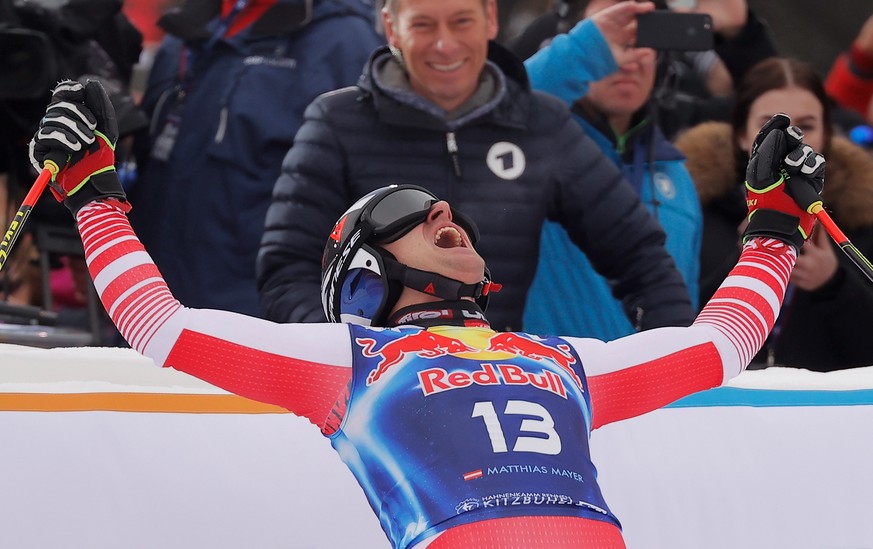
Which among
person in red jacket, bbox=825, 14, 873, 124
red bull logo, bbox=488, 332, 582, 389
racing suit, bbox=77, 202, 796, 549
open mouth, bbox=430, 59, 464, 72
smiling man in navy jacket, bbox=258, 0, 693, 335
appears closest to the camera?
racing suit, bbox=77, 202, 796, 549

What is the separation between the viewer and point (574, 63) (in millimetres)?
4180

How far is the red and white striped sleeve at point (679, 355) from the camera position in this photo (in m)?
2.88

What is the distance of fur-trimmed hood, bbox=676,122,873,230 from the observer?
4.46 metres

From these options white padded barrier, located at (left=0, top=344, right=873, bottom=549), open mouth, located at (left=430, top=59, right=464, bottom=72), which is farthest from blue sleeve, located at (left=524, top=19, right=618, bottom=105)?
white padded barrier, located at (left=0, top=344, right=873, bottom=549)

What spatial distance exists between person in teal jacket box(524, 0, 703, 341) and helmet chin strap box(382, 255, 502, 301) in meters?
1.14

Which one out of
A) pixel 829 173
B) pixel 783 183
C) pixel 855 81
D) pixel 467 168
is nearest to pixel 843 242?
pixel 783 183

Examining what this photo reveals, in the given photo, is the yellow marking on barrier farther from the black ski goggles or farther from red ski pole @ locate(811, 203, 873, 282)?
red ski pole @ locate(811, 203, 873, 282)

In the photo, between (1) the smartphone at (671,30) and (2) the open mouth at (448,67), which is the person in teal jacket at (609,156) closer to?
(1) the smartphone at (671,30)

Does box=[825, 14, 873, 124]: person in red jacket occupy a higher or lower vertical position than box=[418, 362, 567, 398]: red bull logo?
lower

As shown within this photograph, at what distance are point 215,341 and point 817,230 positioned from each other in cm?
230

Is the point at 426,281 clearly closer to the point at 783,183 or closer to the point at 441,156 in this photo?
the point at 783,183

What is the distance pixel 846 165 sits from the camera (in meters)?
4.55

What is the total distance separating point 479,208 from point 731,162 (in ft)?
3.79

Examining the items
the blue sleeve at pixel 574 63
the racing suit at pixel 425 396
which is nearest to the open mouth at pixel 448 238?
the racing suit at pixel 425 396
